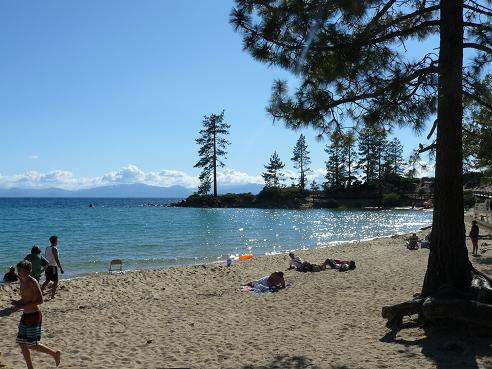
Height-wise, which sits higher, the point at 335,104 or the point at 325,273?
the point at 335,104

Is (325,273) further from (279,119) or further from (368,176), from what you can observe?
(368,176)

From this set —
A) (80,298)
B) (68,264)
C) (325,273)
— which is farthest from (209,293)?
(68,264)

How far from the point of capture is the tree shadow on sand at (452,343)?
6198 millimetres

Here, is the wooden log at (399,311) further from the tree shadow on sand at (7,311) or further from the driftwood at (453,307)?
the tree shadow on sand at (7,311)

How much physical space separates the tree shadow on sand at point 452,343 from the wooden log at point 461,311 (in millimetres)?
254

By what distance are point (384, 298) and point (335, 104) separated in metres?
5.06

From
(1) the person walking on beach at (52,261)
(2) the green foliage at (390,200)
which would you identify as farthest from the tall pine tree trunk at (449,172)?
(2) the green foliage at (390,200)

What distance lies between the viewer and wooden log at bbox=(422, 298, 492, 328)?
6723mm

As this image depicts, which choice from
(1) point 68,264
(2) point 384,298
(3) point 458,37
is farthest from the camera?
(1) point 68,264

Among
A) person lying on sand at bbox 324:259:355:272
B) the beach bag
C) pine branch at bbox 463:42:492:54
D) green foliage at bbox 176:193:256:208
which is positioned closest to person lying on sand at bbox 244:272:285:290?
the beach bag

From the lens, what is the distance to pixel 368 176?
8331 cm

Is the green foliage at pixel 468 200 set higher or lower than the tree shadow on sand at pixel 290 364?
higher

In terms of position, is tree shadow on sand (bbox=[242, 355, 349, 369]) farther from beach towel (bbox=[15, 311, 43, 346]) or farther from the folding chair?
the folding chair

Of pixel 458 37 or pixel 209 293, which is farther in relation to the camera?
pixel 209 293
